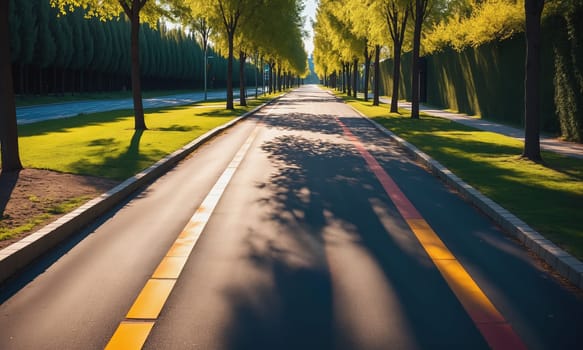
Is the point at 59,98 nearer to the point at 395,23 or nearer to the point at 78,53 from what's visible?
the point at 78,53

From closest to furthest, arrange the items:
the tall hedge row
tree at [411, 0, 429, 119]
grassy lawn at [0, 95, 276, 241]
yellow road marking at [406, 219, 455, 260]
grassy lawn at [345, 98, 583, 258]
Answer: yellow road marking at [406, 219, 455, 260] → grassy lawn at [345, 98, 583, 258] → grassy lawn at [0, 95, 276, 241] → the tall hedge row → tree at [411, 0, 429, 119]

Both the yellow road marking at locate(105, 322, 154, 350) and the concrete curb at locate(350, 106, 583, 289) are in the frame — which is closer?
the yellow road marking at locate(105, 322, 154, 350)

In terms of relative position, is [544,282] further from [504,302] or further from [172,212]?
[172,212]

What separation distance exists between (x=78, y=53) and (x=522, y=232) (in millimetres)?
53736

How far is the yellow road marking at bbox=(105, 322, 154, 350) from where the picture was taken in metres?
3.25

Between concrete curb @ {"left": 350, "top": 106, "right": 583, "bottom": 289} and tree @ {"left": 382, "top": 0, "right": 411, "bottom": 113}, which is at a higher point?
tree @ {"left": 382, "top": 0, "right": 411, "bottom": 113}

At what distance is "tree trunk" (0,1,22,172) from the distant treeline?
114ft

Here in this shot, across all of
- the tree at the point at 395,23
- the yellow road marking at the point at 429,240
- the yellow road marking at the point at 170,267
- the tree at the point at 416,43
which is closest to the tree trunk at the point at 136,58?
the tree at the point at 416,43

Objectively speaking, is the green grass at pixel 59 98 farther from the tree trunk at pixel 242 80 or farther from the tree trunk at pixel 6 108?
the tree trunk at pixel 6 108

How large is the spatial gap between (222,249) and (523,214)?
3.45 m

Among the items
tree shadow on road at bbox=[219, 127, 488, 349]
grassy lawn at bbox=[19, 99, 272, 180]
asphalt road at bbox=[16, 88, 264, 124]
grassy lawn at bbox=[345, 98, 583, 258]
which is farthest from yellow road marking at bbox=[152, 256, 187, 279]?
asphalt road at bbox=[16, 88, 264, 124]

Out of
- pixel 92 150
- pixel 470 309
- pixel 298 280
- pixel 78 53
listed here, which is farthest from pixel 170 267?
pixel 78 53

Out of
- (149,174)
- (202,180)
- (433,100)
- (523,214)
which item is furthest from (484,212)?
(433,100)

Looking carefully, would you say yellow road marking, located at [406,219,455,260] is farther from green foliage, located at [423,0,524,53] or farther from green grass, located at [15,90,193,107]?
green grass, located at [15,90,193,107]
